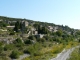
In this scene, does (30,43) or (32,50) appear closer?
(32,50)

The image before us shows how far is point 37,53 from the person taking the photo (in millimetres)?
36094

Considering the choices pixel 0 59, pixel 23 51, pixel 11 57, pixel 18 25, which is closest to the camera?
pixel 0 59

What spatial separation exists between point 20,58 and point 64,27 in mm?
90069

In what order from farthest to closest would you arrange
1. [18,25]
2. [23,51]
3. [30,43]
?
[18,25] → [30,43] → [23,51]

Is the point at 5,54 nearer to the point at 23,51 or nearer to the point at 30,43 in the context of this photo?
the point at 23,51

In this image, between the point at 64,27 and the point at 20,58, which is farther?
the point at 64,27

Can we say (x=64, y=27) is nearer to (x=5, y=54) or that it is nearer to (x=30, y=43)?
(x=30, y=43)

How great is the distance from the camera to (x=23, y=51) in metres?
34.9

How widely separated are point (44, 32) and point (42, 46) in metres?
15.7

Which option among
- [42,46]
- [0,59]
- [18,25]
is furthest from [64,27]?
[0,59]

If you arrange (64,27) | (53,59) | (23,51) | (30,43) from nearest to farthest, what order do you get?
1. (53,59)
2. (23,51)
3. (30,43)
4. (64,27)

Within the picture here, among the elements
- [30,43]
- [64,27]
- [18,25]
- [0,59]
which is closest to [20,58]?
[0,59]

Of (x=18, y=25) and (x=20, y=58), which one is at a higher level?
(x=18, y=25)

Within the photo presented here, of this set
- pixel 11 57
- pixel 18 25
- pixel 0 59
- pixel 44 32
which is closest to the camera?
pixel 0 59
